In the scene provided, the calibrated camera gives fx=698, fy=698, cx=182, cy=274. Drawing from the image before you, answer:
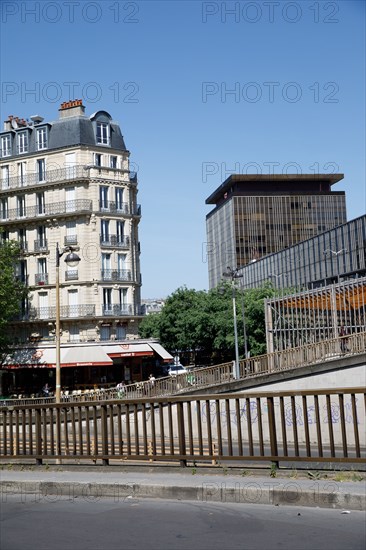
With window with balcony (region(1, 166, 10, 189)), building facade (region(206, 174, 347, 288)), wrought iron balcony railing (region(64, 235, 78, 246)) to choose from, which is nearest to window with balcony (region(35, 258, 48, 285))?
wrought iron balcony railing (region(64, 235, 78, 246))

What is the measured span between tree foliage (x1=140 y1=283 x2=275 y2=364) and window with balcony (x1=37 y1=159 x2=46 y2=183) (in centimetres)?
1606

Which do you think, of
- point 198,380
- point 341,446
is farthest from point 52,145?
point 341,446

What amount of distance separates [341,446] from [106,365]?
40778mm

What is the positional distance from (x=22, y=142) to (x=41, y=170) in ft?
12.1

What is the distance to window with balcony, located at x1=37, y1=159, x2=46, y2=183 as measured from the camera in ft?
172

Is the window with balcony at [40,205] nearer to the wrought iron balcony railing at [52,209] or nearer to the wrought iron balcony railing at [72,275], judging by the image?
the wrought iron balcony railing at [52,209]

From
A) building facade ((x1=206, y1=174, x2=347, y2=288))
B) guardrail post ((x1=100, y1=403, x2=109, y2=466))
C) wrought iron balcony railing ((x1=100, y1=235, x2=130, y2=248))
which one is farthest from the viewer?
building facade ((x1=206, y1=174, x2=347, y2=288))

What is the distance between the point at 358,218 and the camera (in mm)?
69000

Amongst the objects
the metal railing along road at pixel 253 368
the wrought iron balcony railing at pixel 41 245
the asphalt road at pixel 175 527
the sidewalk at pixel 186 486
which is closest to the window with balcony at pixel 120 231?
the wrought iron balcony railing at pixel 41 245

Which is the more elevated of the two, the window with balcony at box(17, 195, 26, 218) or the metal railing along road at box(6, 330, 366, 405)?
the window with balcony at box(17, 195, 26, 218)

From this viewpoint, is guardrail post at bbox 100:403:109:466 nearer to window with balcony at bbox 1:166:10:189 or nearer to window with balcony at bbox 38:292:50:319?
window with balcony at bbox 38:292:50:319

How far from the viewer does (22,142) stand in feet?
179

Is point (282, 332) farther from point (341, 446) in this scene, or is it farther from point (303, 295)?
point (341, 446)

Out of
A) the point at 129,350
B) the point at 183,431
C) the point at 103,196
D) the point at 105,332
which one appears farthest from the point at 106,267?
the point at 183,431
